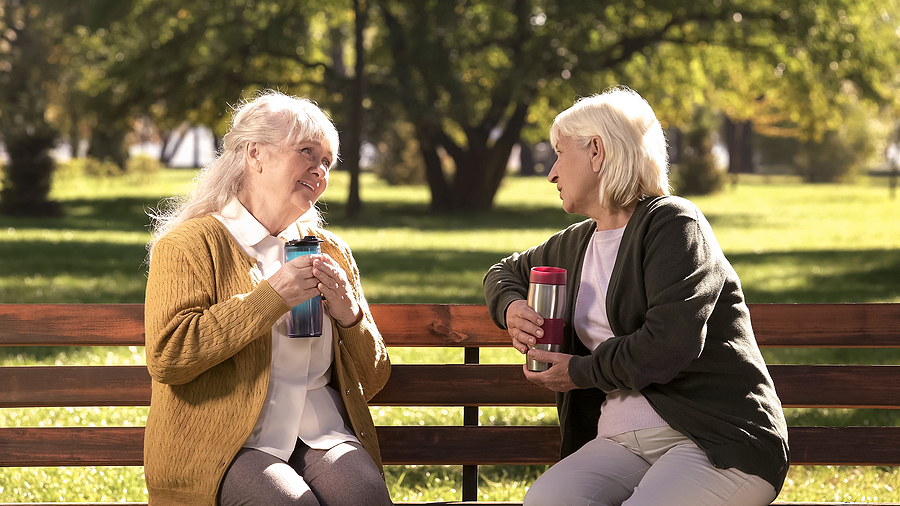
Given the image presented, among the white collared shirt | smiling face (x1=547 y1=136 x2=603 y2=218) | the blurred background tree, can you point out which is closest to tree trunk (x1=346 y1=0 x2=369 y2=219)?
the blurred background tree

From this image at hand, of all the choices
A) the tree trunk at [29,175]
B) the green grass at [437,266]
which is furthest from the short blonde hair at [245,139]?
the tree trunk at [29,175]

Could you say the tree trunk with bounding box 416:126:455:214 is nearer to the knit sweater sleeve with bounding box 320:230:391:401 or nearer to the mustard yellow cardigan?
the knit sweater sleeve with bounding box 320:230:391:401

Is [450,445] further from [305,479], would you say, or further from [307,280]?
[307,280]

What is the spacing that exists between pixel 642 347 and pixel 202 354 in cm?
136

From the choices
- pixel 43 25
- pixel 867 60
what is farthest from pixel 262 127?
pixel 43 25

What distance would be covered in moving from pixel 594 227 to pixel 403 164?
1352 inches

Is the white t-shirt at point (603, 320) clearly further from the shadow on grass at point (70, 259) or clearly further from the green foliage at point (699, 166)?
the green foliage at point (699, 166)

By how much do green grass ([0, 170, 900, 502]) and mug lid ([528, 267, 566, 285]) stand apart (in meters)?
1.86

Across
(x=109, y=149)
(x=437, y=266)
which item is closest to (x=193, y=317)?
(x=437, y=266)

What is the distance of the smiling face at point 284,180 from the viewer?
309cm

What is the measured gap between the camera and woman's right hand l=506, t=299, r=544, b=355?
116 inches

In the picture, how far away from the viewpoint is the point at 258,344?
9.53 feet

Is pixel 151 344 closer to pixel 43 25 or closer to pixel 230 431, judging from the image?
pixel 230 431

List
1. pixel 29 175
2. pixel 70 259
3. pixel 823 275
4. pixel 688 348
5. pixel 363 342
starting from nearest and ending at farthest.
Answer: pixel 688 348
pixel 363 342
pixel 823 275
pixel 70 259
pixel 29 175
